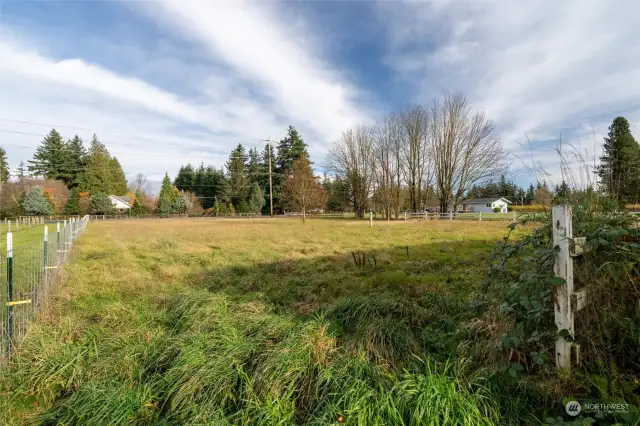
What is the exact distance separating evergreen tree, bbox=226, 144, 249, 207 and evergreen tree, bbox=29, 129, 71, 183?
26218mm

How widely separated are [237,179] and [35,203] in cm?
2708

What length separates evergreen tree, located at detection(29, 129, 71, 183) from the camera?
52375 mm

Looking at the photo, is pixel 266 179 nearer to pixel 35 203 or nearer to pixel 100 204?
pixel 100 204

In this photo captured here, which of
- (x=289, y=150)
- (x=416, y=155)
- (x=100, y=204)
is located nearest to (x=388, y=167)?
(x=416, y=155)

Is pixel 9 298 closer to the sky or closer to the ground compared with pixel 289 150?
closer to the ground

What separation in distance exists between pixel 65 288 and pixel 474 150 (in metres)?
32.5

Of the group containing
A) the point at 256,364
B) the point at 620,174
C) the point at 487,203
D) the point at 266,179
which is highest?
the point at 266,179

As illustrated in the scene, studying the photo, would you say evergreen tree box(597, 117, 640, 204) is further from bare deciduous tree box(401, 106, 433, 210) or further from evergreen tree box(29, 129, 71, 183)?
evergreen tree box(29, 129, 71, 183)

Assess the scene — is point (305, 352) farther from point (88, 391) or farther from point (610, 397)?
point (610, 397)

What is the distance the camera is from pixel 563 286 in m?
2.01

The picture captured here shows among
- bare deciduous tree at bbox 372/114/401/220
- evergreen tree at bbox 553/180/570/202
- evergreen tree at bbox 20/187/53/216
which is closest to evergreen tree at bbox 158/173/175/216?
evergreen tree at bbox 20/187/53/216

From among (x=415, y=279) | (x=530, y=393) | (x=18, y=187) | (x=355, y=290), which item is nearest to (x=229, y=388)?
(x=530, y=393)

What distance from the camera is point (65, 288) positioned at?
5.61 m

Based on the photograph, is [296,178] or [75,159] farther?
[75,159]
